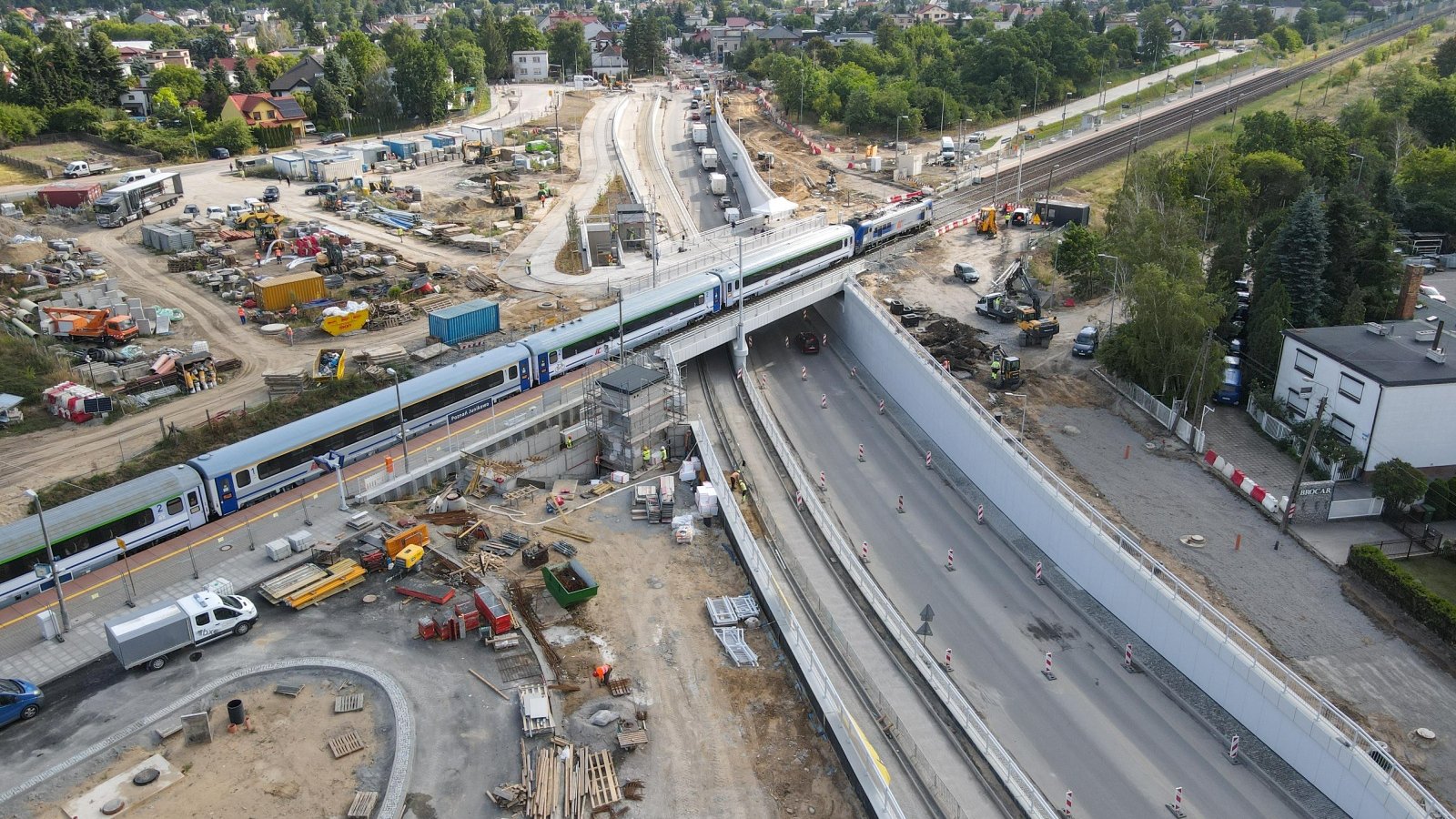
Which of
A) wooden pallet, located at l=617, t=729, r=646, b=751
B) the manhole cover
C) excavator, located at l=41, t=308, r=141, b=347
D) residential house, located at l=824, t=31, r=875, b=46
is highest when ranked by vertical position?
residential house, located at l=824, t=31, r=875, b=46

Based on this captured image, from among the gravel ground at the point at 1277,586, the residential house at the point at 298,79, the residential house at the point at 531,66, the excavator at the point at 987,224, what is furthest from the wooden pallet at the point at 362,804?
the residential house at the point at 531,66

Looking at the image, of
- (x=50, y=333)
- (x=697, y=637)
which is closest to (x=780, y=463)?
(x=697, y=637)

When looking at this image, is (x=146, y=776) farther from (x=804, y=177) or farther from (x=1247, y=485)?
(x=804, y=177)

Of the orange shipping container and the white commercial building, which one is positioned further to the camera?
the orange shipping container

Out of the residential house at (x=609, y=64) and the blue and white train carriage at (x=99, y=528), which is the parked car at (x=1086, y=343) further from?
the residential house at (x=609, y=64)

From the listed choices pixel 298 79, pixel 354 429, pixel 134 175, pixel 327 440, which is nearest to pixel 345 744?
pixel 327 440

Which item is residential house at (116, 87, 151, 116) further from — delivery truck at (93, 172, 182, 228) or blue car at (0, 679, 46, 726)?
blue car at (0, 679, 46, 726)

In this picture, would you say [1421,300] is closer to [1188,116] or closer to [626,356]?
[626,356]

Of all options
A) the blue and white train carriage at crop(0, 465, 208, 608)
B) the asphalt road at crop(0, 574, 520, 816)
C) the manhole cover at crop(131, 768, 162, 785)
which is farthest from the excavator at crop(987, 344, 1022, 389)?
the manhole cover at crop(131, 768, 162, 785)

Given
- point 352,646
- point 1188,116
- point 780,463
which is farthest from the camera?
point 1188,116
